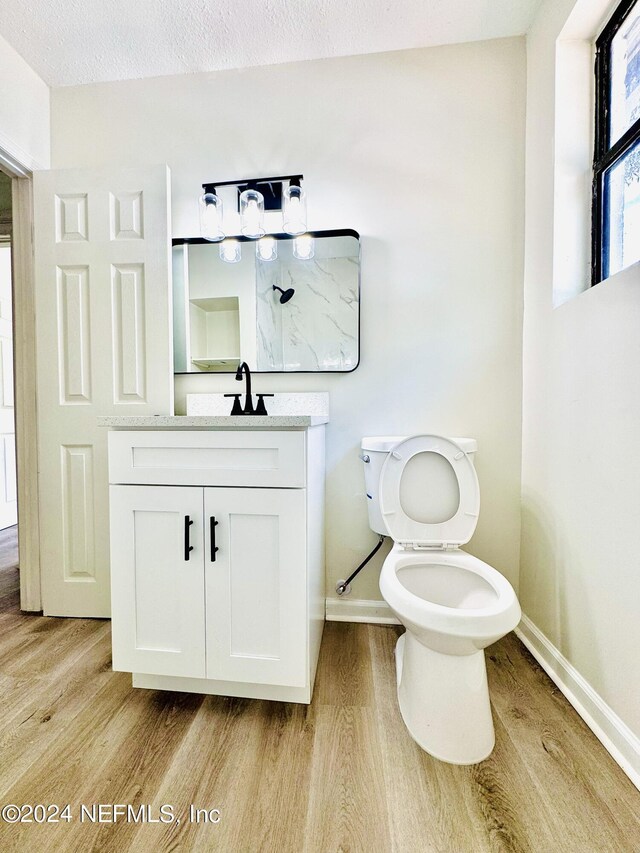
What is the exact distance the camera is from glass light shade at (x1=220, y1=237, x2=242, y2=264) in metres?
1.66

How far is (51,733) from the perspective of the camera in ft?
3.49

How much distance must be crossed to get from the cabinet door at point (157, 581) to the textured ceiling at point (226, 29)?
1.80 metres

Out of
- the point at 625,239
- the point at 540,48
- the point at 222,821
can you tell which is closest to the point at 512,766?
the point at 222,821

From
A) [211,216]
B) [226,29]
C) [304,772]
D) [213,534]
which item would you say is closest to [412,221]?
[211,216]

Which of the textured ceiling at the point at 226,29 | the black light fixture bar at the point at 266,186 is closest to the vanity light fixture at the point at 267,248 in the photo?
the black light fixture bar at the point at 266,186

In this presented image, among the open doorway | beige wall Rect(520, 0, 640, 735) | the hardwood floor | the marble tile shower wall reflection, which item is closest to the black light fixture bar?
the marble tile shower wall reflection

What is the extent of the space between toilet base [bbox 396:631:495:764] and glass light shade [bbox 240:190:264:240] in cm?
168

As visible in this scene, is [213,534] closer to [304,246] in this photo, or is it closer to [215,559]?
[215,559]

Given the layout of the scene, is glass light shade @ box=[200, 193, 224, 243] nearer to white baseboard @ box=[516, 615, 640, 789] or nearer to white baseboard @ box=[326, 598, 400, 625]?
white baseboard @ box=[326, 598, 400, 625]

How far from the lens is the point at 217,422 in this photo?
3.53 feet

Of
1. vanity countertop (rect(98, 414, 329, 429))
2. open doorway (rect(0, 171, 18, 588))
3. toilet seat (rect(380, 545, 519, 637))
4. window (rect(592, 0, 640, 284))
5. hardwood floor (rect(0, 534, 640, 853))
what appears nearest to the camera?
hardwood floor (rect(0, 534, 640, 853))

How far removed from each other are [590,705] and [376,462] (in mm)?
959

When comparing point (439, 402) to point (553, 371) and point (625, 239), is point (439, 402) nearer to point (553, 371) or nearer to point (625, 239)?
point (553, 371)

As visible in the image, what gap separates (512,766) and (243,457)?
3.52ft
